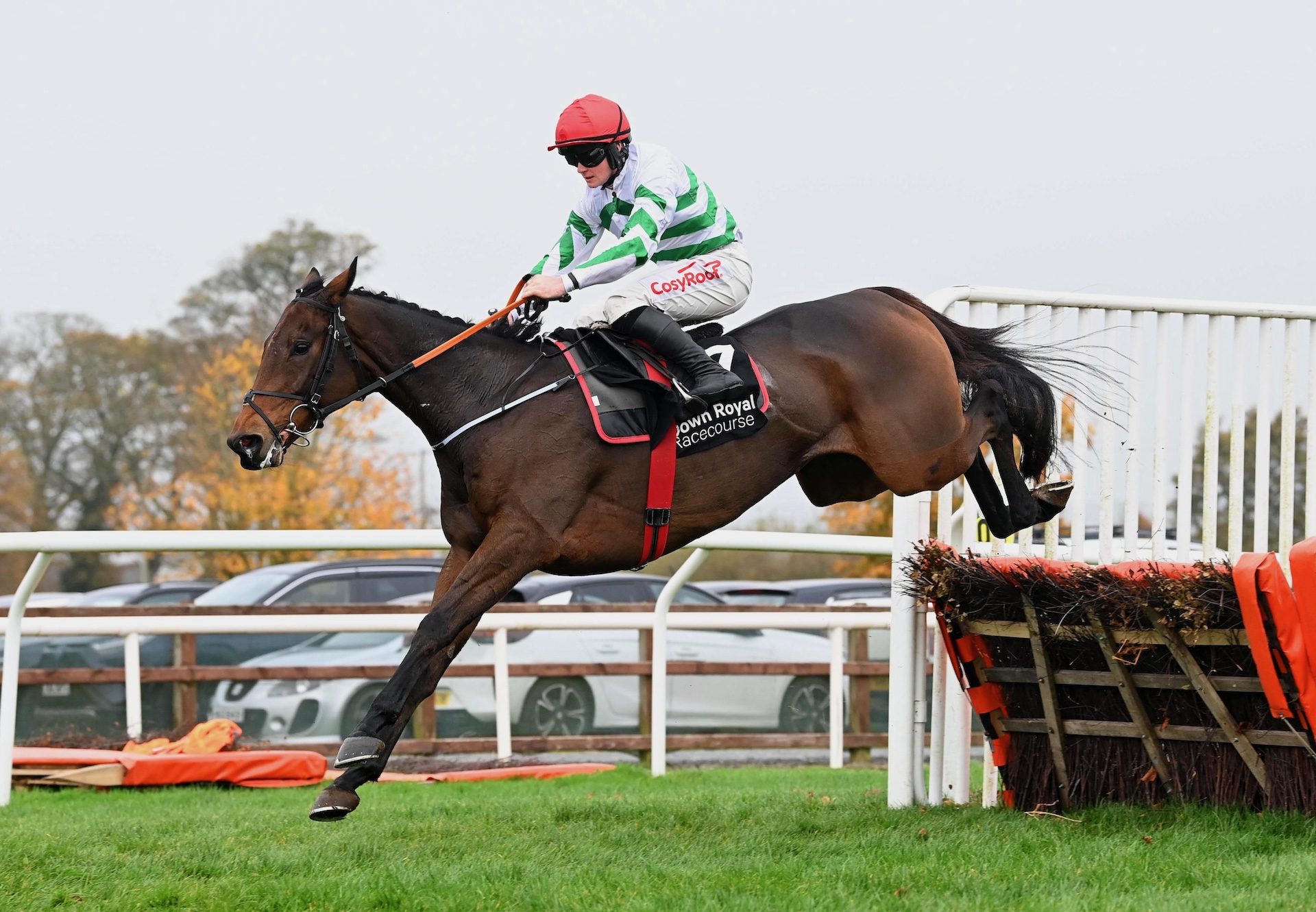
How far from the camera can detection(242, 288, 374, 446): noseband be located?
16.4 feet

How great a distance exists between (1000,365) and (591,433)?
1948mm

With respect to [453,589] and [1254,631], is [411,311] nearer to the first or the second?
[453,589]

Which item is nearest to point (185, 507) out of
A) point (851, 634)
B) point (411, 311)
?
point (851, 634)

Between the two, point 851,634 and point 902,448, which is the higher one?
point 902,448

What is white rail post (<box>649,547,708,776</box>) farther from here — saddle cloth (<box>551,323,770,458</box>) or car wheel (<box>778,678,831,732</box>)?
car wheel (<box>778,678,831,732</box>)

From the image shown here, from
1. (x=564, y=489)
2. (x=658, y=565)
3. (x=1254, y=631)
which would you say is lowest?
(x=658, y=565)

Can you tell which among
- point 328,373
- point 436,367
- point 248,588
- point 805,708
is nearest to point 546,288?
point 436,367

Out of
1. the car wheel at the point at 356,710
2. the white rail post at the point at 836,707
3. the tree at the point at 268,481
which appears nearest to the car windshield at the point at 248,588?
the car wheel at the point at 356,710

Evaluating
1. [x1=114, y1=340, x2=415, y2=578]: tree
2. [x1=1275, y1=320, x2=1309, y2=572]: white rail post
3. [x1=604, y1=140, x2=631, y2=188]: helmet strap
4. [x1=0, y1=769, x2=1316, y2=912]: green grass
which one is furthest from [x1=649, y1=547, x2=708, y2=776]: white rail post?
[x1=114, y1=340, x2=415, y2=578]: tree

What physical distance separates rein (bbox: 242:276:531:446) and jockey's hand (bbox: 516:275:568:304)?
9 cm

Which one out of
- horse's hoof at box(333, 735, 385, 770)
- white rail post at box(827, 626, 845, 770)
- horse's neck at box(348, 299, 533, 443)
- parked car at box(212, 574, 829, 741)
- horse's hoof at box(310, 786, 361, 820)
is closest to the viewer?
horse's hoof at box(310, 786, 361, 820)

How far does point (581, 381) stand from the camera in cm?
528

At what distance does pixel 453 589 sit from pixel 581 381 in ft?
3.00

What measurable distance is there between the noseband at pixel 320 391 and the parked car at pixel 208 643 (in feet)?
12.8
